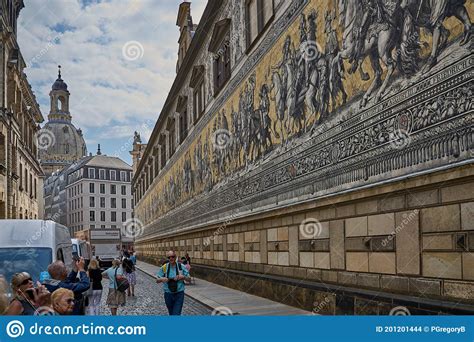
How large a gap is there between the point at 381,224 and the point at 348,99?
236cm

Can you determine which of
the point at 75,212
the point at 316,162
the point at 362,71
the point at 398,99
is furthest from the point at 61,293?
the point at 75,212

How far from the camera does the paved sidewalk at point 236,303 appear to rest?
12219mm

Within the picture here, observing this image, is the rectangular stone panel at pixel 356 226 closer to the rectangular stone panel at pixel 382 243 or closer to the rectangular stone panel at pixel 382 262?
the rectangular stone panel at pixel 382 243

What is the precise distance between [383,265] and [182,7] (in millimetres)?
27469

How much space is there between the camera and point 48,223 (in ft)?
31.1

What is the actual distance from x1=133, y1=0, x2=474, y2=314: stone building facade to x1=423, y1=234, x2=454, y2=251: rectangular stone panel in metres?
0.02

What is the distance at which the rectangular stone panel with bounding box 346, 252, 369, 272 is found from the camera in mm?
9609

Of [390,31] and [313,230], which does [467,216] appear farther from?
[313,230]

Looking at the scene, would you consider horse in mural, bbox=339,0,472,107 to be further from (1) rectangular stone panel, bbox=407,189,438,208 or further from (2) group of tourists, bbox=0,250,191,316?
(2) group of tourists, bbox=0,250,191,316

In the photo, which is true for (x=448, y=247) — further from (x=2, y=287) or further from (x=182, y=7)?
(x=182, y=7)

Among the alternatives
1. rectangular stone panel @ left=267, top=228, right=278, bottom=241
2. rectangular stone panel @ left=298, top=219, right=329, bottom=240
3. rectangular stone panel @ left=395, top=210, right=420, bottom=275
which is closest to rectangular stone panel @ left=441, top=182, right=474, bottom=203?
rectangular stone panel @ left=395, top=210, right=420, bottom=275

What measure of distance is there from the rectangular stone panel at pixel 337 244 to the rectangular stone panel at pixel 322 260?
243mm

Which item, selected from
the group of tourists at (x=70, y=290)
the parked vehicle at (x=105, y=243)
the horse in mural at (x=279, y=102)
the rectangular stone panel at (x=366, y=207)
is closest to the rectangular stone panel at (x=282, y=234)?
the horse in mural at (x=279, y=102)

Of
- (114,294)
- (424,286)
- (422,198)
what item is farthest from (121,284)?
(422,198)
